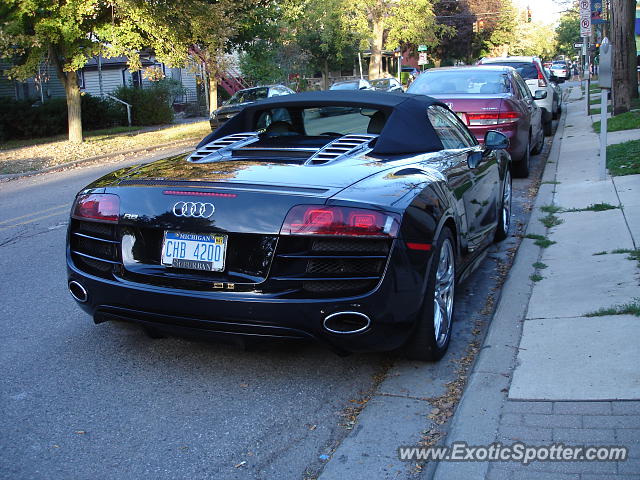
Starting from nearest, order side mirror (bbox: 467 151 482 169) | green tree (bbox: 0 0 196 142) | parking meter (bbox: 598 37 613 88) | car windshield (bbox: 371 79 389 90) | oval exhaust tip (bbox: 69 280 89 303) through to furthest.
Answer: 1. oval exhaust tip (bbox: 69 280 89 303)
2. side mirror (bbox: 467 151 482 169)
3. parking meter (bbox: 598 37 613 88)
4. green tree (bbox: 0 0 196 142)
5. car windshield (bbox: 371 79 389 90)

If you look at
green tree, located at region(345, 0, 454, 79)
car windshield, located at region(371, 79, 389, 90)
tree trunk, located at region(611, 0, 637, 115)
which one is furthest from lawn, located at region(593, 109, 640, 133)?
green tree, located at region(345, 0, 454, 79)

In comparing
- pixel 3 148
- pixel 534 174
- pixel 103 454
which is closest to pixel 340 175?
pixel 103 454

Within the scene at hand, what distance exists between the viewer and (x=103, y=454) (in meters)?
3.54

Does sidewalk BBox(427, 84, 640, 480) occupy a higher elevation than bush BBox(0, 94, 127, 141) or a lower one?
lower

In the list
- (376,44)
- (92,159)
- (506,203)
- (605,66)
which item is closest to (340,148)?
(506,203)

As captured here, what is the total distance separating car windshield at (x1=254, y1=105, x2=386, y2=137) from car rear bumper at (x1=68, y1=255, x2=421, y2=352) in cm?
197

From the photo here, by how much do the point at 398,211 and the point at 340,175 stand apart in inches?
18.2

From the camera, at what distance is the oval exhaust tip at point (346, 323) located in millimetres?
3924

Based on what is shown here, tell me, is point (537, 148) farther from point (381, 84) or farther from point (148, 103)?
point (148, 103)

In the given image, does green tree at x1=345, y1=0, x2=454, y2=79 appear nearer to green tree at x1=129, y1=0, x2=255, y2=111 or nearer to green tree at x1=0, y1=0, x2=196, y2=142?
green tree at x1=129, y1=0, x2=255, y2=111

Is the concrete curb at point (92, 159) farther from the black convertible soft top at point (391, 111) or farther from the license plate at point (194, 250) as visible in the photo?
the license plate at point (194, 250)

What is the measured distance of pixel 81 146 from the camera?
2214 centimetres

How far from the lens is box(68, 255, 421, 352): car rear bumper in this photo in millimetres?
3912

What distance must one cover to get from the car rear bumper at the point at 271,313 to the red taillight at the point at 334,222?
0.25 meters
